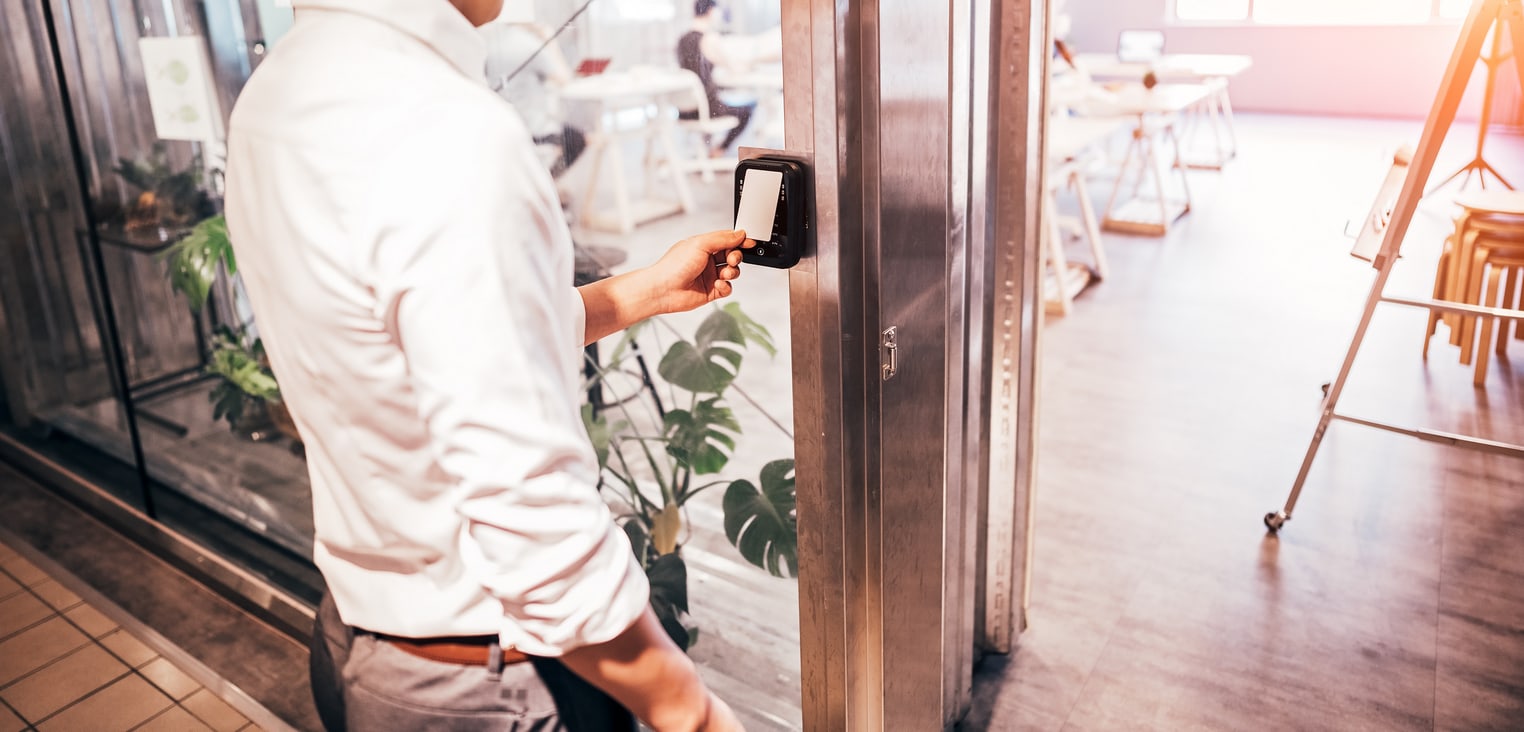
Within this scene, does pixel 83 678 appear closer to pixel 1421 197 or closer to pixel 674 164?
pixel 674 164

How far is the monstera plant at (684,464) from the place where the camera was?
1.64 meters

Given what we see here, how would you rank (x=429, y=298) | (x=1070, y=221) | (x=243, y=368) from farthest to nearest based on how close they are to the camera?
(x=1070, y=221) → (x=243, y=368) → (x=429, y=298)

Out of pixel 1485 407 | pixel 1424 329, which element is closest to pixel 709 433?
pixel 1485 407

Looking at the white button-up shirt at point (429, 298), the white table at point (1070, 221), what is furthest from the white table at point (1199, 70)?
the white button-up shirt at point (429, 298)

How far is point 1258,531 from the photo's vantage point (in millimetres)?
2680

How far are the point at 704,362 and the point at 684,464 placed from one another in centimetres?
20

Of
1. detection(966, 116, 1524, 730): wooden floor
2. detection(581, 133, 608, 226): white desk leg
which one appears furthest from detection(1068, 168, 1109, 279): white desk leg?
detection(581, 133, 608, 226): white desk leg

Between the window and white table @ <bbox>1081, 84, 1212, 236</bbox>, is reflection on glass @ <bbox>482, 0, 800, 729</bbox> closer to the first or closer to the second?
white table @ <bbox>1081, 84, 1212, 236</bbox>

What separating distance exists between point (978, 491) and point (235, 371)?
72.0 inches

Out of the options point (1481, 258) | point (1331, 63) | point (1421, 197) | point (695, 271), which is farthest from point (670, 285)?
point (1331, 63)

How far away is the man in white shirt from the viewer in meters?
0.72

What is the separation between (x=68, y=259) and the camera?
10.4 ft

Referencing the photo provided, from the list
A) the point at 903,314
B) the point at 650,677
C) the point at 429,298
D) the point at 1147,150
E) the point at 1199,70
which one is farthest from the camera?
the point at 1199,70

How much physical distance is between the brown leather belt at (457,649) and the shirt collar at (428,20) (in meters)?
0.47
